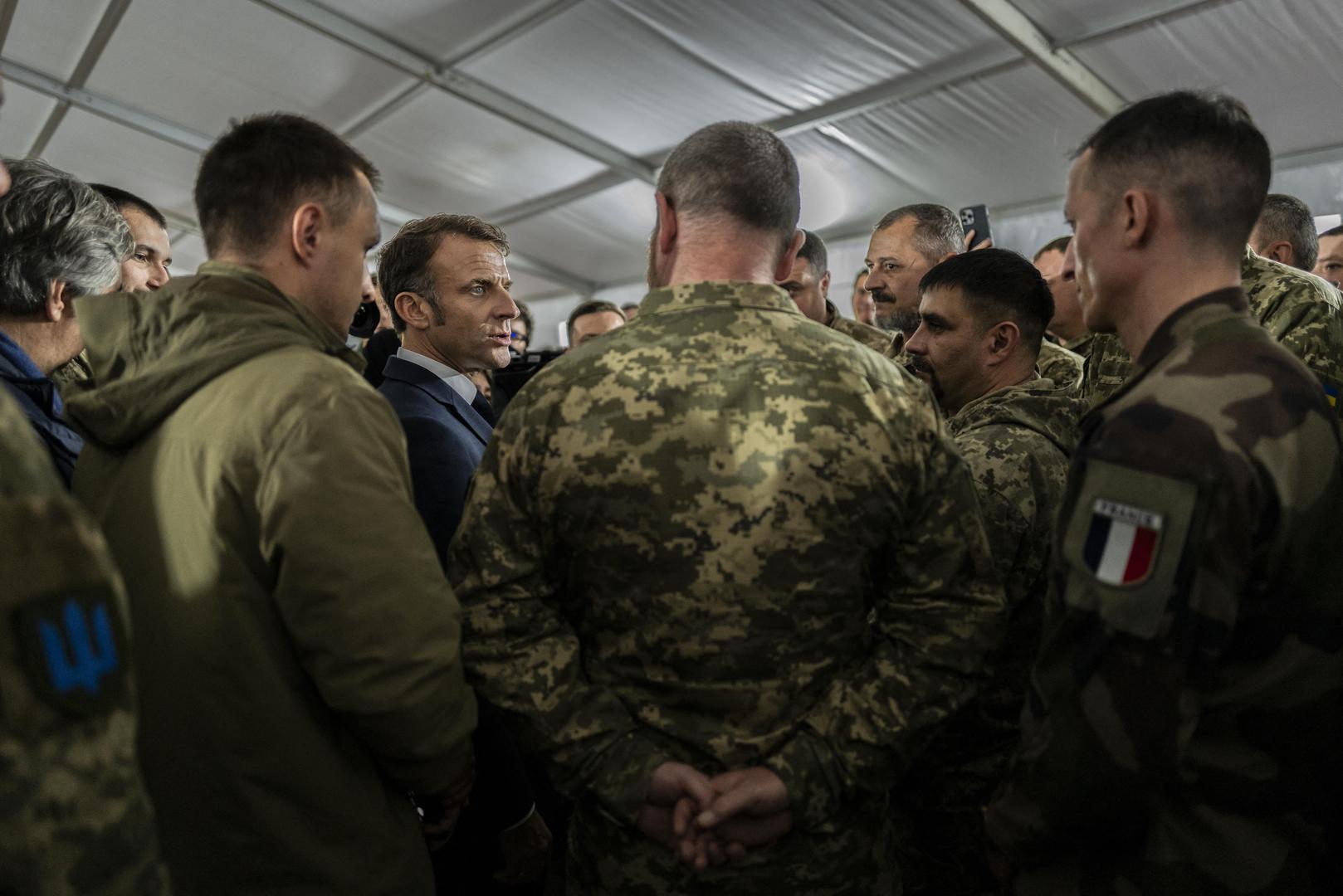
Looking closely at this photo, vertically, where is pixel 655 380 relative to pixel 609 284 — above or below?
below

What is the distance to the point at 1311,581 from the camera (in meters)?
1.16

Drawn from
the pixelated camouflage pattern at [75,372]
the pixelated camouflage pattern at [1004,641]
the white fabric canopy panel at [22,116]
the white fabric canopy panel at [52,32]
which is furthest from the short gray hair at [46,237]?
the white fabric canopy panel at [22,116]

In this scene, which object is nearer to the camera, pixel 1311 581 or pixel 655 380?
pixel 1311 581

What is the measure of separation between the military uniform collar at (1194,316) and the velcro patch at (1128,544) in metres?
0.23

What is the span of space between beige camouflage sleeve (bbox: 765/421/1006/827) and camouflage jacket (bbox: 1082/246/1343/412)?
128 cm

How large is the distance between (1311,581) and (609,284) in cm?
1054

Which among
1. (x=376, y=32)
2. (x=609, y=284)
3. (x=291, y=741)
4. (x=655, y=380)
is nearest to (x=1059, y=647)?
(x=655, y=380)

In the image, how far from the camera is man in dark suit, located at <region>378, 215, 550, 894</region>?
1.87m

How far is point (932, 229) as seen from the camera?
3.30m

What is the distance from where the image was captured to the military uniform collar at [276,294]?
1336 millimetres

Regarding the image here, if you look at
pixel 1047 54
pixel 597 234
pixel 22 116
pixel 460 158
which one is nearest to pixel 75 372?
pixel 1047 54

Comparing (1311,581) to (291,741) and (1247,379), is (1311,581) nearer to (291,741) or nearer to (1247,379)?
(1247,379)

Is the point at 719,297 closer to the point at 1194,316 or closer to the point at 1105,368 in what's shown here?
the point at 1194,316

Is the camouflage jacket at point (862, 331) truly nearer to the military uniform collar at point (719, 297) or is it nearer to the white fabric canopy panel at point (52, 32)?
the military uniform collar at point (719, 297)
